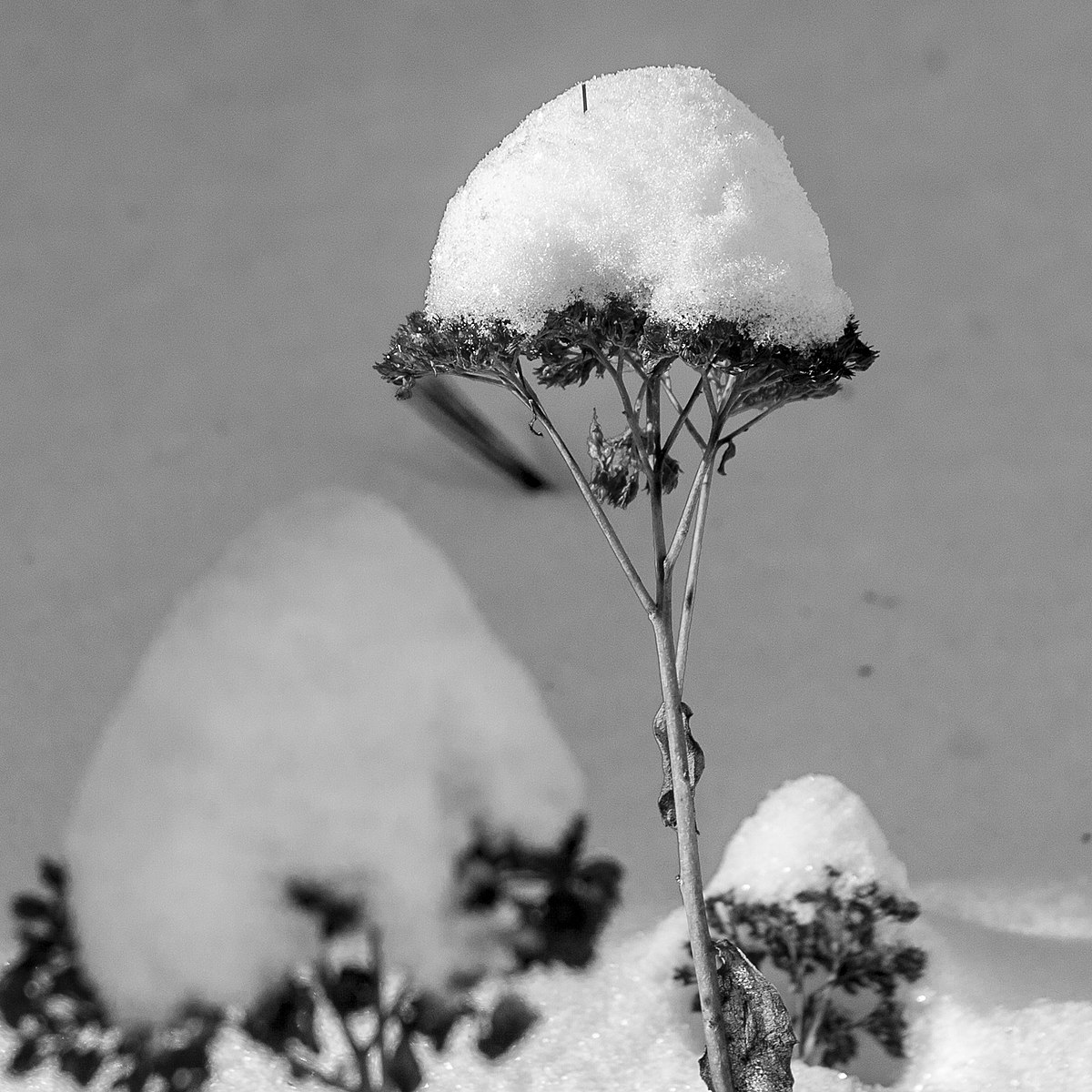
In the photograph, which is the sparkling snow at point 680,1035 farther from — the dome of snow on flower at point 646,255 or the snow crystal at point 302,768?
the dome of snow on flower at point 646,255

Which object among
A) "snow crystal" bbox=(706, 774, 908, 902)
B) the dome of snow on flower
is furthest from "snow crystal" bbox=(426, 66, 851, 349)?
"snow crystal" bbox=(706, 774, 908, 902)

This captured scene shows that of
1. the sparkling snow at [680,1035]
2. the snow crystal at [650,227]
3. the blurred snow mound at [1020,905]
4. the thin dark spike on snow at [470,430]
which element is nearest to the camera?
the snow crystal at [650,227]

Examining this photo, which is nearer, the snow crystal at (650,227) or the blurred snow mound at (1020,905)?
the snow crystal at (650,227)

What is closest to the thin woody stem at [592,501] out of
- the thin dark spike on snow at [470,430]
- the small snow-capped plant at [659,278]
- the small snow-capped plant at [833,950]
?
the small snow-capped plant at [659,278]

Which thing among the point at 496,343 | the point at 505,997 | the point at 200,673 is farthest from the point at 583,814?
the point at 496,343

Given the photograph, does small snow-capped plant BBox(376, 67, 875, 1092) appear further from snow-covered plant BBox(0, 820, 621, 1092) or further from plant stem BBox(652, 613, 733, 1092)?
snow-covered plant BBox(0, 820, 621, 1092)

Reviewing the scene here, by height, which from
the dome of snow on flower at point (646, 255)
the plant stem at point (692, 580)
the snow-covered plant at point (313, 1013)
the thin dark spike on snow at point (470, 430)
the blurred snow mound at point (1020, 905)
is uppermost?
the thin dark spike on snow at point (470, 430)

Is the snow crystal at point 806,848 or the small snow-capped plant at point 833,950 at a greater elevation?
the snow crystal at point 806,848

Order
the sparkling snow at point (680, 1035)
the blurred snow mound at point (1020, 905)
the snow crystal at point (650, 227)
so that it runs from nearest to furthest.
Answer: the snow crystal at point (650, 227) → the sparkling snow at point (680, 1035) → the blurred snow mound at point (1020, 905)
